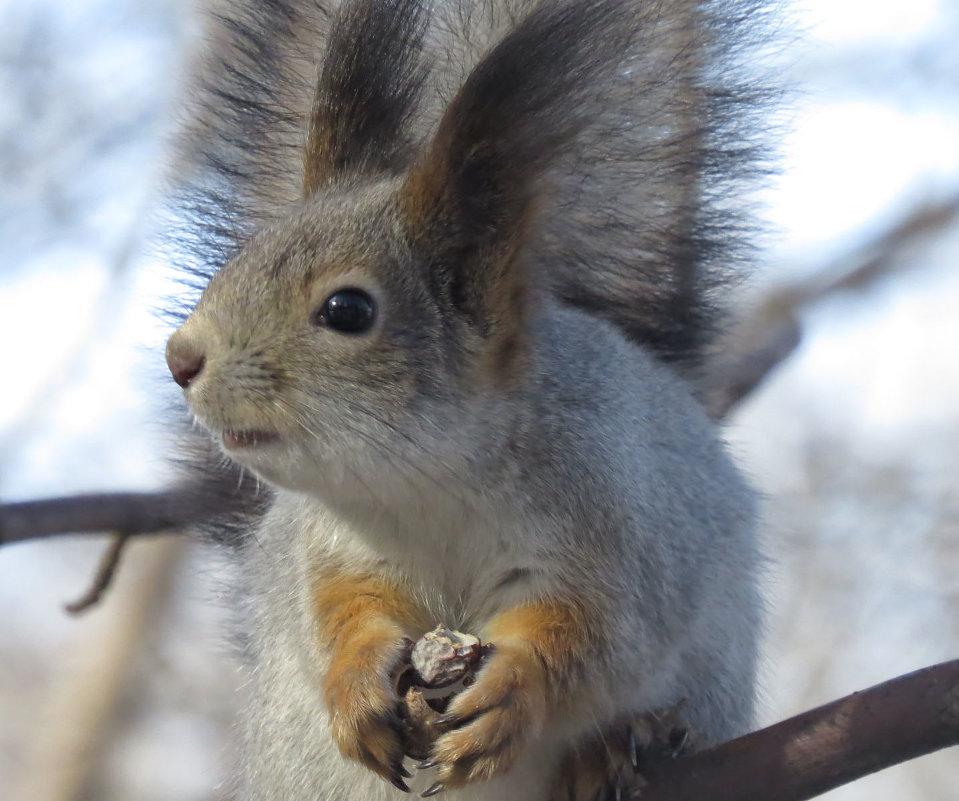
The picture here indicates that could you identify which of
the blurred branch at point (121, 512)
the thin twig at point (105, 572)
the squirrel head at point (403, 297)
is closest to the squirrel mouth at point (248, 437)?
the squirrel head at point (403, 297)

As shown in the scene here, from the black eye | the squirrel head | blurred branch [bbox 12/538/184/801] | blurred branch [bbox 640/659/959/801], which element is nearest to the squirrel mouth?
the squirrel head

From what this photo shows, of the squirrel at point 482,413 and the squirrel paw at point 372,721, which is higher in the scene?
the squirrel at point 482,413

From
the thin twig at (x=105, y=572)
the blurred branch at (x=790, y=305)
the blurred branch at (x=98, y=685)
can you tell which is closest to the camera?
the thin twig at (x=105, y=572)

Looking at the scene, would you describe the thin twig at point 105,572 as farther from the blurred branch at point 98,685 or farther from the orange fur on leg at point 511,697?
the blurred branch at point 98,685

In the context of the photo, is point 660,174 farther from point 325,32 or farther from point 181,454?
point 181,454

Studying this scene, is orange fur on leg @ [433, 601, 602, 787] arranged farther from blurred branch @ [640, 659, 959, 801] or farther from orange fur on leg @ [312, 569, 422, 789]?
blurred branch @ [640, 659, 959, 801]
